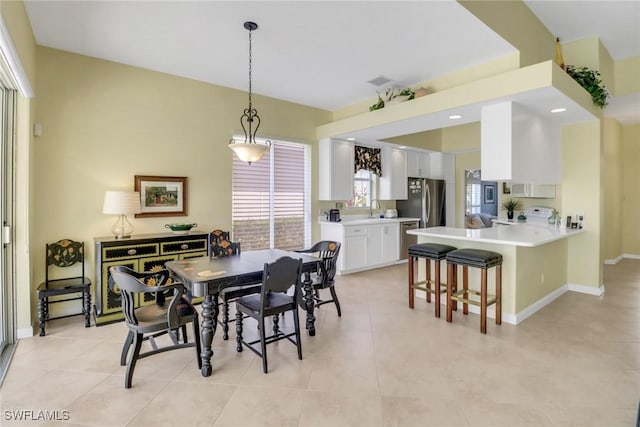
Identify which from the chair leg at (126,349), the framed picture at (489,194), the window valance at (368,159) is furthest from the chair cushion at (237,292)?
the framed picture at (489,194)

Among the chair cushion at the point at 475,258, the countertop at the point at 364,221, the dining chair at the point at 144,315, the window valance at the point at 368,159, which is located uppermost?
the window valance at the point at 368,159

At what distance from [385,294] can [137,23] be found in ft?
13.6

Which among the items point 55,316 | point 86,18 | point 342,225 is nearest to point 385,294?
point 342,225

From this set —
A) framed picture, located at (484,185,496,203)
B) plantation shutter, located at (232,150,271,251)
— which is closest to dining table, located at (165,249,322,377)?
plantation shutter, located at (232,150,271,251)

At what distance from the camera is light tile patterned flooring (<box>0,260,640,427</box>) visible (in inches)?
80.3

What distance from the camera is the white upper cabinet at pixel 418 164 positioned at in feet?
23.2

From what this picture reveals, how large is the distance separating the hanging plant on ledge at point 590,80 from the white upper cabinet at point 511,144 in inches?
21.6

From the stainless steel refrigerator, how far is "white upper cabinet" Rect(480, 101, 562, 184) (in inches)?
103

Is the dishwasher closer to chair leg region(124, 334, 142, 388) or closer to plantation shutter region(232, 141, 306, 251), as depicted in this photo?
plantation shutter region(232, 141, 306, 251)

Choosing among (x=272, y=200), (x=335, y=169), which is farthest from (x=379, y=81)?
(x=272, y=200)

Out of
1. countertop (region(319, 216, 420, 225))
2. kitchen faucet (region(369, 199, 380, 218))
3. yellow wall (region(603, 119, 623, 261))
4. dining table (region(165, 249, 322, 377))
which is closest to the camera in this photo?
dining table (region(165, 249, 322, 377))

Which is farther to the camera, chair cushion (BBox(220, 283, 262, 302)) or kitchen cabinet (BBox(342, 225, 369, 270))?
kitchen cabinet (BBox(342, 225, 369, 270))

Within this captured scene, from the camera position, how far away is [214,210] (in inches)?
186

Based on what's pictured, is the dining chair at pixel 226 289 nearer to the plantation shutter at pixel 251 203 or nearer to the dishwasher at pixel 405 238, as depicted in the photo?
the plantation shutter at pixel 251 203
